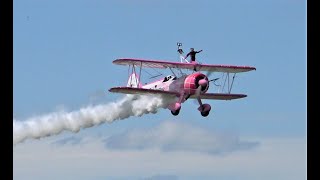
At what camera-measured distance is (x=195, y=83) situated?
41.9 metres

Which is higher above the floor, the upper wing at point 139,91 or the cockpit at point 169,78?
the cockpit at point 169,78

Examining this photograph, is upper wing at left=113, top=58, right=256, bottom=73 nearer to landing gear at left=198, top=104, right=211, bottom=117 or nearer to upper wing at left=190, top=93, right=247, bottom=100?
upper wing at left=190, top=93, right=247, bottom=100

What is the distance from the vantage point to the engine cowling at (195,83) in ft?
137

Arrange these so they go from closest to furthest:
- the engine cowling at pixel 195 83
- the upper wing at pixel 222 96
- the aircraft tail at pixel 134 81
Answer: the engine cowling at pixel 195 83, the upper wing at pixel 222 96, the aircraft tail at pixel 134 81

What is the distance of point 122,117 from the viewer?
44625mm

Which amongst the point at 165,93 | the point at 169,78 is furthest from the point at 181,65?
the point at 165,93

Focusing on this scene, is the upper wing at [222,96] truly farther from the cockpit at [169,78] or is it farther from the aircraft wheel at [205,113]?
the cockpit at [169,78]

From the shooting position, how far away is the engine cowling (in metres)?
41.9
